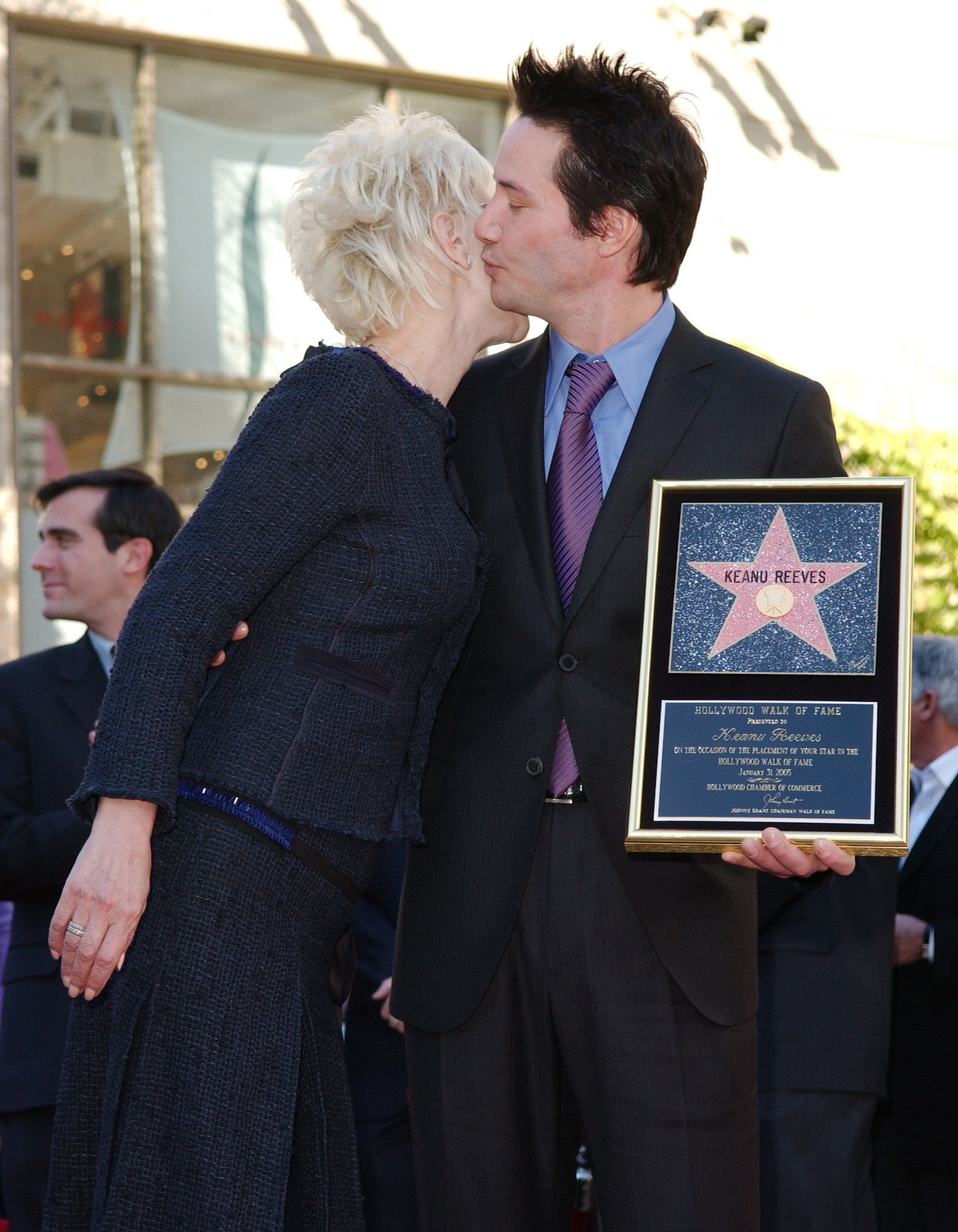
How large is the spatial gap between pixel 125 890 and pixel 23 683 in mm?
2474

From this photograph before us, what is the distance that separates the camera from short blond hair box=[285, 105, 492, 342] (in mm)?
2463

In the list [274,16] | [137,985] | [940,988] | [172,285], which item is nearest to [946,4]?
[274,16]

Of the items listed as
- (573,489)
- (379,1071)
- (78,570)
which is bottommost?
→ (379,1071)

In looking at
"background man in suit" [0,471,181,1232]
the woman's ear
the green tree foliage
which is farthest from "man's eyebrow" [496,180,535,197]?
the green tree foliage

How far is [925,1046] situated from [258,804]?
3032mm

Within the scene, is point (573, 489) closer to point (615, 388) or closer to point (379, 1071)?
point (615, 388)

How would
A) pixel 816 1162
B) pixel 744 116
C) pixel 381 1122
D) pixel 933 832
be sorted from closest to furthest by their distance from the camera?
pixel 816 1162 → pixel 381 1122 → pixel 933 832 → pixel 744 116

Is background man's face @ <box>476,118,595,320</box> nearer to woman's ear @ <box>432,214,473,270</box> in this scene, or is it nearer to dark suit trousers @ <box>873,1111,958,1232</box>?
woman's ear @ <box>432,214,473,270</box>

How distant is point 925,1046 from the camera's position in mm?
4395

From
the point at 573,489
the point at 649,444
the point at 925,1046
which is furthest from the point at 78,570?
the point at 925,1046

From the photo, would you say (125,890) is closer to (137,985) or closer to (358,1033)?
(137,985)

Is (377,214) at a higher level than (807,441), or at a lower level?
higher

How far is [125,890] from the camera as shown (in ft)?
6.46

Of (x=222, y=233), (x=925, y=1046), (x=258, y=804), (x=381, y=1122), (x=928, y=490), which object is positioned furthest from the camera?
(x=928, y=490)
